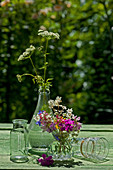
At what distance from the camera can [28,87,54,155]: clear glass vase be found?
1425mm

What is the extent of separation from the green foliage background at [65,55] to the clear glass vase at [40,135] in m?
2.25

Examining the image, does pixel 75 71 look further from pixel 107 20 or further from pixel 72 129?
pixel 72 129

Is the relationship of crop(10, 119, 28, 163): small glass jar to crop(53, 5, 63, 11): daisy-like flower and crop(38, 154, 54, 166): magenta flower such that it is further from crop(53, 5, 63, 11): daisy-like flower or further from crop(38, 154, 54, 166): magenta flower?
crop(53, 5, 63, 11): daisy-like flower

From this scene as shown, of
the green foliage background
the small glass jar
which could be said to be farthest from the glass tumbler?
the green foliage background

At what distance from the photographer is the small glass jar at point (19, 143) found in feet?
4.29

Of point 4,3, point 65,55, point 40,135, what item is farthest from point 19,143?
point 4,3

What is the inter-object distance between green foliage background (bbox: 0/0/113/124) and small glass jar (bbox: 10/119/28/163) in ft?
7.85

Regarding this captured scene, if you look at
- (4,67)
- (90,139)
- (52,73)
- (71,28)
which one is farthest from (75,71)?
(90,139)

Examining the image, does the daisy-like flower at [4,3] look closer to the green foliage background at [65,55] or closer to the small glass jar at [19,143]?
the green foliage background at [65,55]

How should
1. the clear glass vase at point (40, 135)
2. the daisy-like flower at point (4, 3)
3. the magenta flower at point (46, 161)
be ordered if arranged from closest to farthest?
the magenta flower at point (46, 161) < the clear glass vase at point (40, 135) < the daisy-like flower at point (4, 3)

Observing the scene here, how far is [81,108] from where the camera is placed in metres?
3.89

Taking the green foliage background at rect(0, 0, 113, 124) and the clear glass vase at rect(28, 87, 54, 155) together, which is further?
the green foliage background at rect(0, 0, 113, 124)

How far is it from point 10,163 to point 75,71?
266 centimetres

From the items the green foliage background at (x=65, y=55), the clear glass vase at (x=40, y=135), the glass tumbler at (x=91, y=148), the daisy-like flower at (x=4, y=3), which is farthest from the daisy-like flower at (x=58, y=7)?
the glass tumbler at (x=91, y=148)
